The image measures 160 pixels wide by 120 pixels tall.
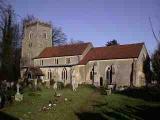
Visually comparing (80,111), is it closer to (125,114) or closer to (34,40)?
(125,114)

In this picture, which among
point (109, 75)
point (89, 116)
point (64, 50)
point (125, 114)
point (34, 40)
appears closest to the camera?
point (125, 114)

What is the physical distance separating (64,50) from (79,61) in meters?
5.93

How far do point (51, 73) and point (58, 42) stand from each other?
93.5 ft

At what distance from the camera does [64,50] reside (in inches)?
2269

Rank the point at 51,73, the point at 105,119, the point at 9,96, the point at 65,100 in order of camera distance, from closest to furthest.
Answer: the point at 105,119
the point at 65,100
the point at 9,96
the point at 51,73

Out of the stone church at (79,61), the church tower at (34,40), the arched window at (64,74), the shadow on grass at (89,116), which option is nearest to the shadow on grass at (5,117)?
the shadow on grass at (89,116)

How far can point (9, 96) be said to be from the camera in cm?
3047

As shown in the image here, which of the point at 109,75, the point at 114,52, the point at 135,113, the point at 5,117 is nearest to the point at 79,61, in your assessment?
the point at 109,75

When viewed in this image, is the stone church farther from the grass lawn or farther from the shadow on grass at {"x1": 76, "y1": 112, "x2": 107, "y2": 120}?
the shadow on grass at {"x1": 76, "y1": 112, "x2": 107, "y2": 120}

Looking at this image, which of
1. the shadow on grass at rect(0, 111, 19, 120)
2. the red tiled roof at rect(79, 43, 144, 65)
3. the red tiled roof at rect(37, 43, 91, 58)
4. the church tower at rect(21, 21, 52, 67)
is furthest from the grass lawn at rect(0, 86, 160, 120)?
the church tower at rect(21, 21, 52, 67)

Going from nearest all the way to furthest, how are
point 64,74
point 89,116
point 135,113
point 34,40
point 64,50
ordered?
point 89,116 < point 135,113 < point 64,74 < point 64,50 < point 34,40

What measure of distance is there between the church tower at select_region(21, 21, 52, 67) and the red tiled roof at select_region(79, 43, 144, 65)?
39.9ft

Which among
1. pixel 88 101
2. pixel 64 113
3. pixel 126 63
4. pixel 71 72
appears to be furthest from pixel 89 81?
pixel 64 113

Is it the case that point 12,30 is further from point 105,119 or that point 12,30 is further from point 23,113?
point 105,119
